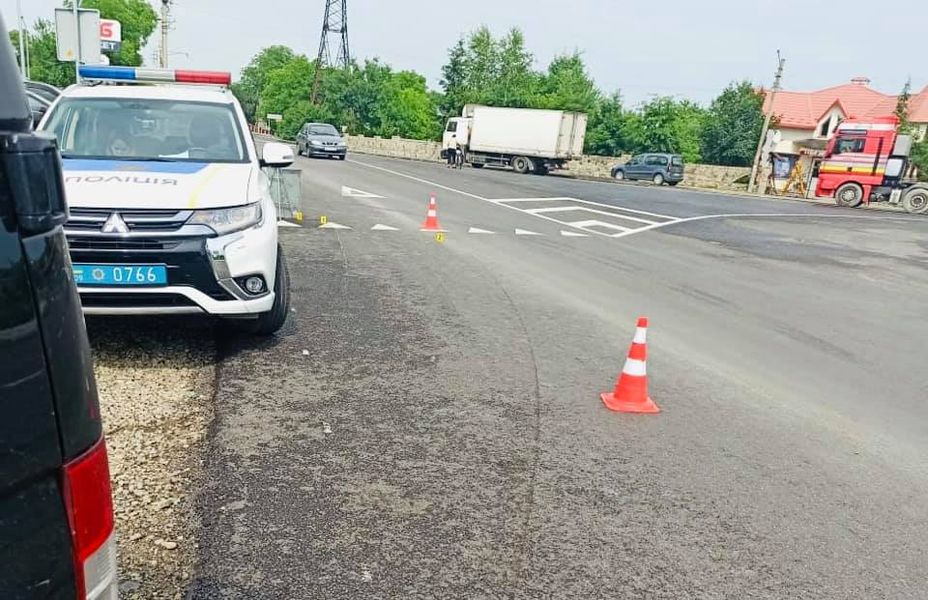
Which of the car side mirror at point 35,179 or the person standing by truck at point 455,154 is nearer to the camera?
the car side mirror at point 35,179

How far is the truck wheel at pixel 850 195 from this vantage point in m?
26.8

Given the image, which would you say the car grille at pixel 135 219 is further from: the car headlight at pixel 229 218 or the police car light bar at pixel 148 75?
the police car light bar at pixel 148 75

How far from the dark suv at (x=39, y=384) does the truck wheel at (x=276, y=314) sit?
396 centimetres

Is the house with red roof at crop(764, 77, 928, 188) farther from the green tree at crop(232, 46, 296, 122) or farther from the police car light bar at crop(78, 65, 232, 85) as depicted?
the green tree at crop(232, 46, 296, 122)

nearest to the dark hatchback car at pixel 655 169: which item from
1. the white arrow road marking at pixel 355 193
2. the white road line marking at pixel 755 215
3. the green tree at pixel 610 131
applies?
the green tree at pixel 610 131

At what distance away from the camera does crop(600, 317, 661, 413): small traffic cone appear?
15.5 feet

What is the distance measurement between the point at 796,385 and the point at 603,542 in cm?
319

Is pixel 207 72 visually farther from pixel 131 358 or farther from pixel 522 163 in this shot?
pixel 522 163

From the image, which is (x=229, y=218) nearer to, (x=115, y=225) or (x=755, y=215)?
(x=115, y=225)

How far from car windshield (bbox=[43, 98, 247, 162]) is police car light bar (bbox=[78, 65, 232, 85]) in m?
0.79

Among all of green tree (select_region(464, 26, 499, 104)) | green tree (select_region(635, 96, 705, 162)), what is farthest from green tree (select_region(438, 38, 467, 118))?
green tree (select_region(635, 96, 705, 162))

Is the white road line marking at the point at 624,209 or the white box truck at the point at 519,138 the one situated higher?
the white box truck at the point at 519,138

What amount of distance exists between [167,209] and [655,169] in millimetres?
39023

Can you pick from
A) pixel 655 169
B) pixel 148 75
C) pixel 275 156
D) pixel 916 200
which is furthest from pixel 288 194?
pixel 655 169
